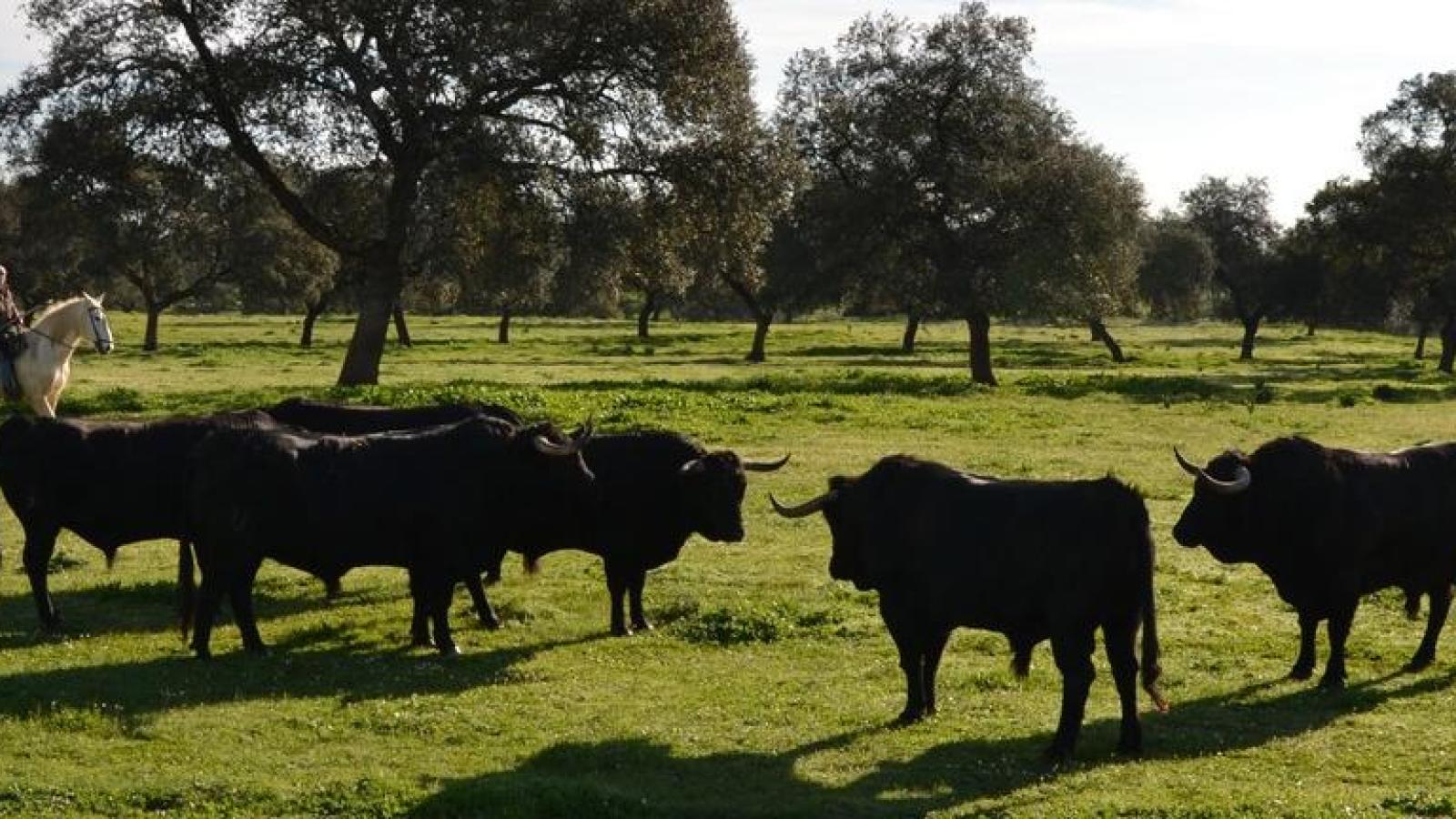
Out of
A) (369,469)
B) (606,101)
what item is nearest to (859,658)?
(369,469)

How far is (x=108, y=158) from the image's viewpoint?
35.1 m

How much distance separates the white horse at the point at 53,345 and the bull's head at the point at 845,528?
16.0 meters

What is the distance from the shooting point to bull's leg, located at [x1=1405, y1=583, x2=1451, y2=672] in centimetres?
1339

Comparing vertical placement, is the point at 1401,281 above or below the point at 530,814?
above

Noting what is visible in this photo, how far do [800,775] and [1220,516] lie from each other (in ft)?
15.7

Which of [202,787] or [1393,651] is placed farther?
[1393,651]

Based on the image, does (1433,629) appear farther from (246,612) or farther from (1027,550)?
(246,612)

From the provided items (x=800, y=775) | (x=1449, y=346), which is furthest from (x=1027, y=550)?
(x=1449, y=346)

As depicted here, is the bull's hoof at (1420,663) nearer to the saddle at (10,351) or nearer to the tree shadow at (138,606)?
the tree shadow at (138,606)

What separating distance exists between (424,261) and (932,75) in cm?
1716

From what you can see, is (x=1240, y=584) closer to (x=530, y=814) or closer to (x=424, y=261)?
(x=530, y=814)

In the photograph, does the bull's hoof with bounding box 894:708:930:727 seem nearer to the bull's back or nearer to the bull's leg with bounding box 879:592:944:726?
the bull's leg with bounding box 879:592:944:726

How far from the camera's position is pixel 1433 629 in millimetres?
13484

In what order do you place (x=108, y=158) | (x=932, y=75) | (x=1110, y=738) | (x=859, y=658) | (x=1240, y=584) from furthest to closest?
(x=932, y=75)
(x=108, y=158)
(x=1240, y=584)
(x=859, y=658)
(x=1110, y=738)
